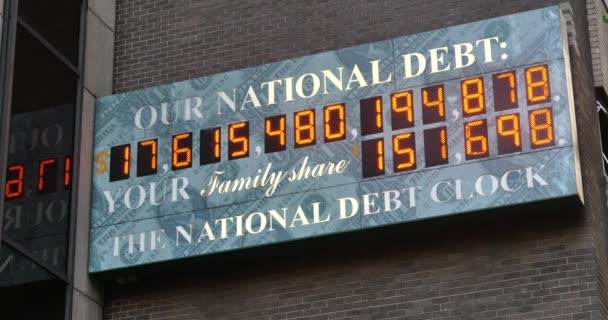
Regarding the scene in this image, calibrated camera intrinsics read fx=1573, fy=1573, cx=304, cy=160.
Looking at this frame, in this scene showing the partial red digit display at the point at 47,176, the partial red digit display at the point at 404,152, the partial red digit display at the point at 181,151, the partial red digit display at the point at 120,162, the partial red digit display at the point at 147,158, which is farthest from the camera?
the partial red digit display at the point at 120,162

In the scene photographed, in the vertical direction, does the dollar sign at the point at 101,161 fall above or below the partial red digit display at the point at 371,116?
above

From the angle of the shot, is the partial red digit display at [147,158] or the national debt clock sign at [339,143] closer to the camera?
the national debt clock sign at [339,143]

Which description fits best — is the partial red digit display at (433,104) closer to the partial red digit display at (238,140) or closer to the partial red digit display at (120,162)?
the partial red digit display at (238,140)

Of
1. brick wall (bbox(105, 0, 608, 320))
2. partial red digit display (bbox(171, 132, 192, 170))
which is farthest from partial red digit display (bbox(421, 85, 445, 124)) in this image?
partial red digit display (bbox(171, 132, 192, 170))

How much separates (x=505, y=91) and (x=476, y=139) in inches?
29.4

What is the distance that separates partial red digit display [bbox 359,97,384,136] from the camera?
2108cm

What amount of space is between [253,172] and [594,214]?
15.2ft

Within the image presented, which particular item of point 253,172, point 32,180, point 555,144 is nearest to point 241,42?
point 253,172

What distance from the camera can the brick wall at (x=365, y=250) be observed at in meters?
20.0

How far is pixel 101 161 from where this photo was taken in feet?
74.0

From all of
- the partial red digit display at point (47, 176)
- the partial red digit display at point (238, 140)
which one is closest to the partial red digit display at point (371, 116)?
the partial red digit display at point (238, 140)

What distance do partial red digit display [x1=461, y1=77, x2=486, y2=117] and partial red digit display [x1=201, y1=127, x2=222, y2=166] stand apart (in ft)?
11.6

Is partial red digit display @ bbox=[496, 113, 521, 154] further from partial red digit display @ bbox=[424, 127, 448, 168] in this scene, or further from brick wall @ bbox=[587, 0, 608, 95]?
brick wall @ bbox=[587, 0, 608, 95]

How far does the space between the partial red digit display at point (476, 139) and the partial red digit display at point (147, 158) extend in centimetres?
454
